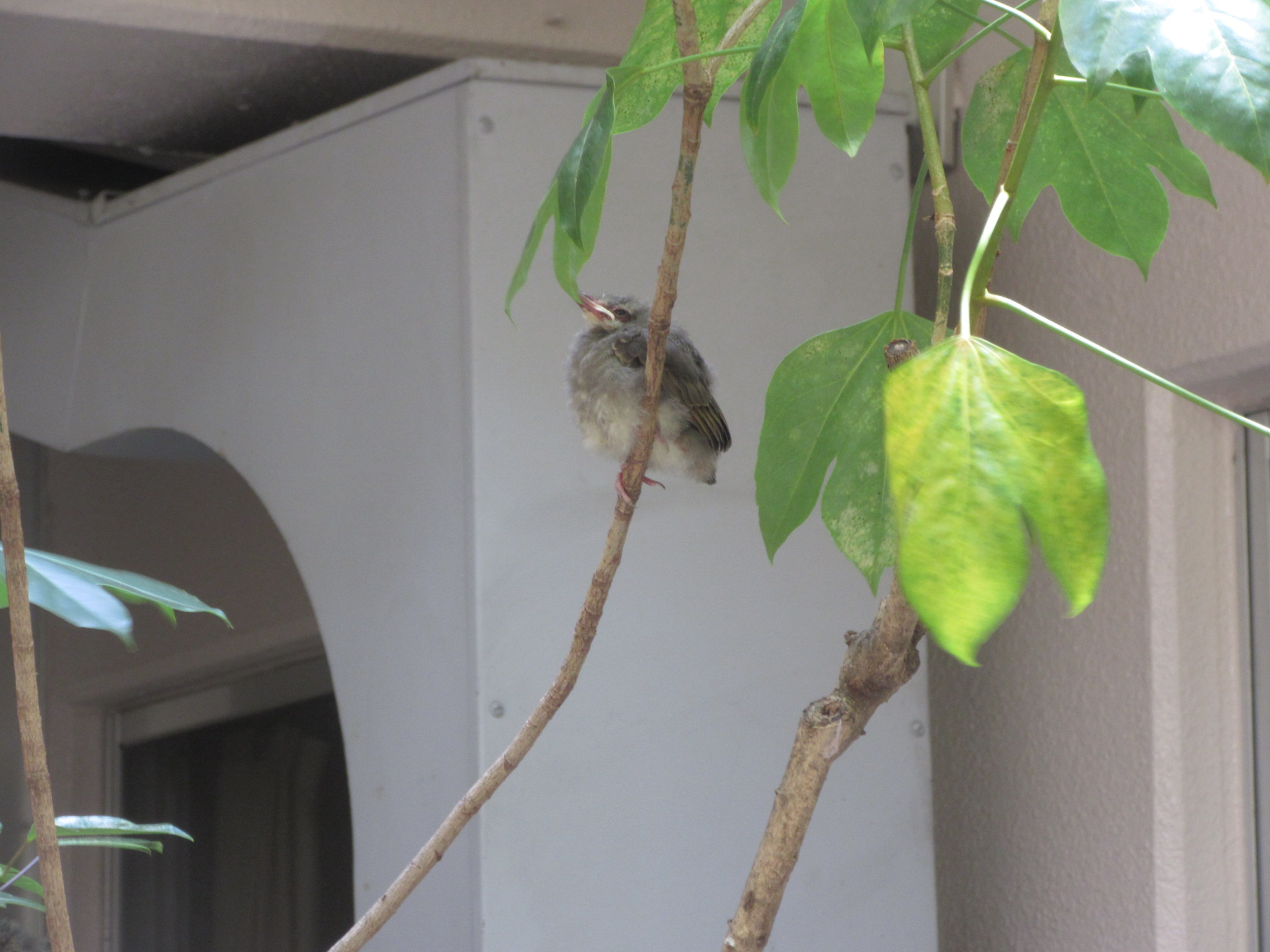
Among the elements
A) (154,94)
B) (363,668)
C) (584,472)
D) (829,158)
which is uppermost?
(154,94)

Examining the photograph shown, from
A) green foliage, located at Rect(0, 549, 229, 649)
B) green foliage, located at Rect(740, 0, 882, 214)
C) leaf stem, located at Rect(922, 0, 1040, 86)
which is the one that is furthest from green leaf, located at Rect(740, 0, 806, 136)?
green foliage, located at Rect(0, 549, 229, 649)

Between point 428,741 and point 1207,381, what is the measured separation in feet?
3.50

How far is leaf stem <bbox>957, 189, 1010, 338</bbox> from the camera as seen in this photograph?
1.75ft

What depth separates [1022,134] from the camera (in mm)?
600

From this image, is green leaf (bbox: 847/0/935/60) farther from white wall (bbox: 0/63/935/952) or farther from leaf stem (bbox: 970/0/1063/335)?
white wall (bbox: 0/63/935/952)

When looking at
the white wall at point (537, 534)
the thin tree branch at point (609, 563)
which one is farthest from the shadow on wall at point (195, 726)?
the thin tree branch at point (609, 563)

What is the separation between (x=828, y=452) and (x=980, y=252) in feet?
0.84

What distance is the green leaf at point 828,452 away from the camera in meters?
0.81

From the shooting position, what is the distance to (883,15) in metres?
0.59

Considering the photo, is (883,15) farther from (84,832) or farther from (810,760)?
(84,832)

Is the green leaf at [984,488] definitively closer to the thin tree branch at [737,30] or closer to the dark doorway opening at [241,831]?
the thin tree branch at [737,30]

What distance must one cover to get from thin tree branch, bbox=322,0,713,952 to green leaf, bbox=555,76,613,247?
6 cm

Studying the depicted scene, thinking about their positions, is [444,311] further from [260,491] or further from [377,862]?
[377,862]

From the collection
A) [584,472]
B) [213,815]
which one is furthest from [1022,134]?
[213,815]
